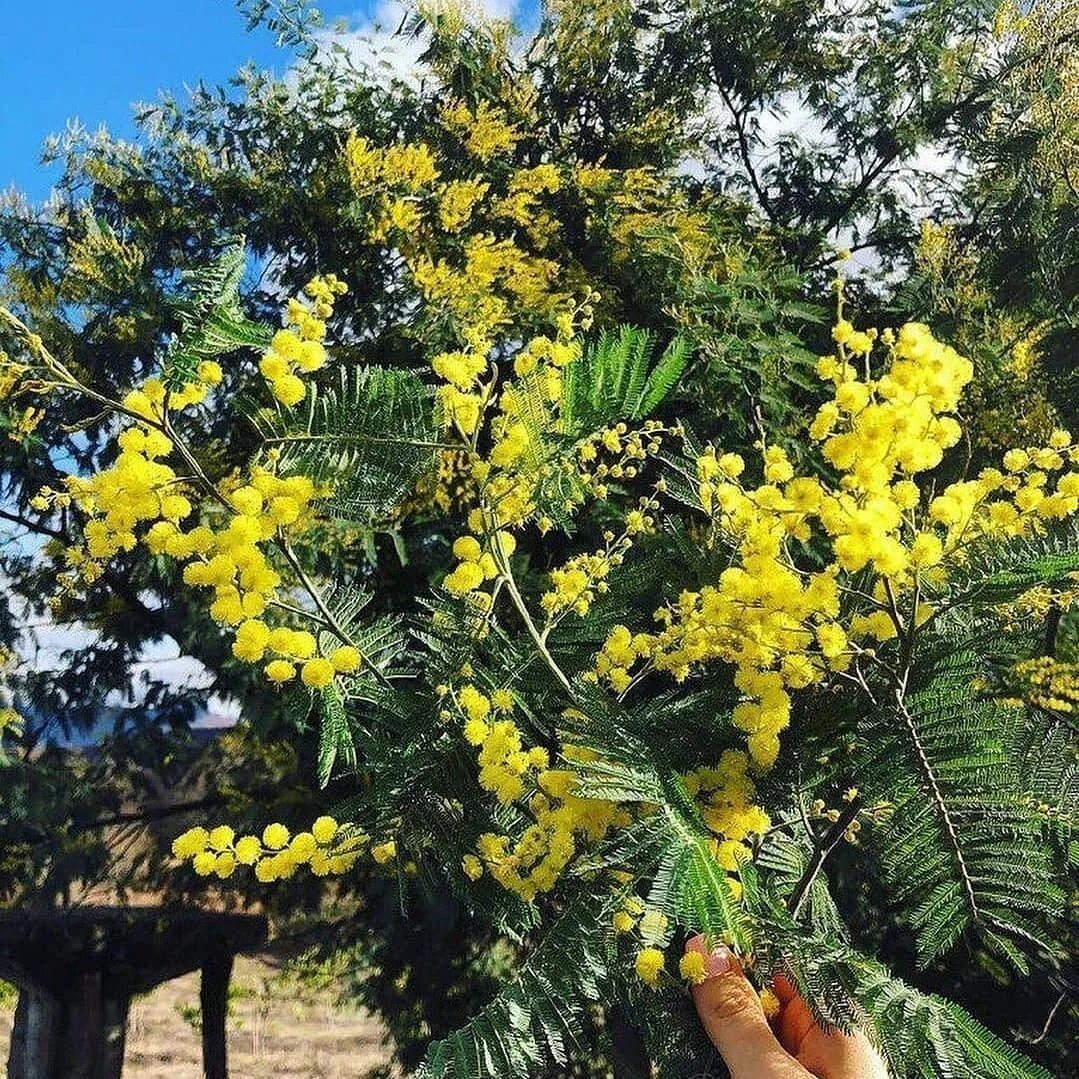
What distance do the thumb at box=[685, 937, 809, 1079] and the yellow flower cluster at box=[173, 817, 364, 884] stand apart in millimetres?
409

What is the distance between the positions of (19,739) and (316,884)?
153 centimetres

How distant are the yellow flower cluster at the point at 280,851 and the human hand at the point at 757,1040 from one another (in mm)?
409

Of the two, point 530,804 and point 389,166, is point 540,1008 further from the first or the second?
point 389,166

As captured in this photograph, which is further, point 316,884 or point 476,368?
point 316,884

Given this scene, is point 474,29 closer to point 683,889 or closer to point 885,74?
point 885,74

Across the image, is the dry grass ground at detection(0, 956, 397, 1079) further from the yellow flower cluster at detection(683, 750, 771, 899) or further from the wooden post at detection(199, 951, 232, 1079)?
the yellow flower cluster at detection(683, 750, 771, 899)

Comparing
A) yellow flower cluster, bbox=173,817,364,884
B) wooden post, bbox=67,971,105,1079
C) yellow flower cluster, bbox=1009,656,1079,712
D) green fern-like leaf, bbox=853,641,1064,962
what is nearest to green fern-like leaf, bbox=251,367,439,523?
yellow flower cluster, bbox=173,817,364,884

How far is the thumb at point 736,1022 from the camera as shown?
1.04 m

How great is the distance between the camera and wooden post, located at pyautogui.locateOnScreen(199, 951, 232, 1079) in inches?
222

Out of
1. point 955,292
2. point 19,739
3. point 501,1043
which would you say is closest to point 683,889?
point 501,1043

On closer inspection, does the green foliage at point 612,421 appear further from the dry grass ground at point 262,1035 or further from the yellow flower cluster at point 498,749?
the dry grass ground at point 262,1035

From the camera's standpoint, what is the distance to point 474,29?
4.76 m

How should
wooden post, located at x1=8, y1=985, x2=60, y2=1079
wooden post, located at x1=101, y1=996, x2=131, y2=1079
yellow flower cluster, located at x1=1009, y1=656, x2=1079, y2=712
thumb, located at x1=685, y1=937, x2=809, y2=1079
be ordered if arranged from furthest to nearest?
wooden post, located at x1=101, y1=996, x2=131, y2=1079
wooden post, located at x1=8, y1=985, x2=60, y2=1079
yellow flower cluster, located at x1=1009, y1=656, x2=1079, y2=712
thumb, located at x1=685, y1=937, x2=809, y2=1079

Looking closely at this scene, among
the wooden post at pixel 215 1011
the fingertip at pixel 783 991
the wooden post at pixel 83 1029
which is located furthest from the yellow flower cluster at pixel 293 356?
the wooden post at pixel 83 1029
